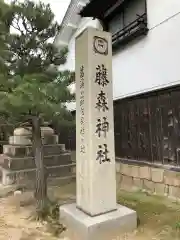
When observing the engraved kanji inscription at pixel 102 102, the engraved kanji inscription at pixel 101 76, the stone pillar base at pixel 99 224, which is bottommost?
the stone pillar base at pixel 99 224

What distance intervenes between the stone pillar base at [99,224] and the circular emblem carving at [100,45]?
2638 mm

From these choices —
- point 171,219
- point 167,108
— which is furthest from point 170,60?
point 171,219

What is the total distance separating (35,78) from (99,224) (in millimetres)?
3013

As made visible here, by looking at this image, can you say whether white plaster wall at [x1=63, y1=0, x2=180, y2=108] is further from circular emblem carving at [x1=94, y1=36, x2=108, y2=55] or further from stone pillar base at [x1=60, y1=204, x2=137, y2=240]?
stone pillar base at [x1=60, y1=204, x2=137, y2=240]

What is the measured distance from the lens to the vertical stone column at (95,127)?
3.72 metres

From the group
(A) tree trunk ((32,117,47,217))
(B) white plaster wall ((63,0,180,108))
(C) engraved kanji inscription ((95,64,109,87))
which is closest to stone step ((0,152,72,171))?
(A) tree trunk ((32,117,47,217))

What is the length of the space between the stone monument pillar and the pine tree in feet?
2.18

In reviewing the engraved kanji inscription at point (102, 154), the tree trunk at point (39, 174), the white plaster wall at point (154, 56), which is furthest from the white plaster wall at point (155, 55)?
the tree trunk at point (39, 174)

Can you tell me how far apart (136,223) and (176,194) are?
1.80 meters

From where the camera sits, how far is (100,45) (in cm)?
392

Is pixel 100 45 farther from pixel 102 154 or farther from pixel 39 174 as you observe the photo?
pixel 39 174

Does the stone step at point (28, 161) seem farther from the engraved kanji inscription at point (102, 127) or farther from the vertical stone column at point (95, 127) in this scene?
the engraved kanji inscription at point (102, 127)

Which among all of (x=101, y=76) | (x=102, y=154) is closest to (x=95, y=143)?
(x=102, y=154)

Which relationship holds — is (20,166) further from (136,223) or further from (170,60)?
(170,60)
